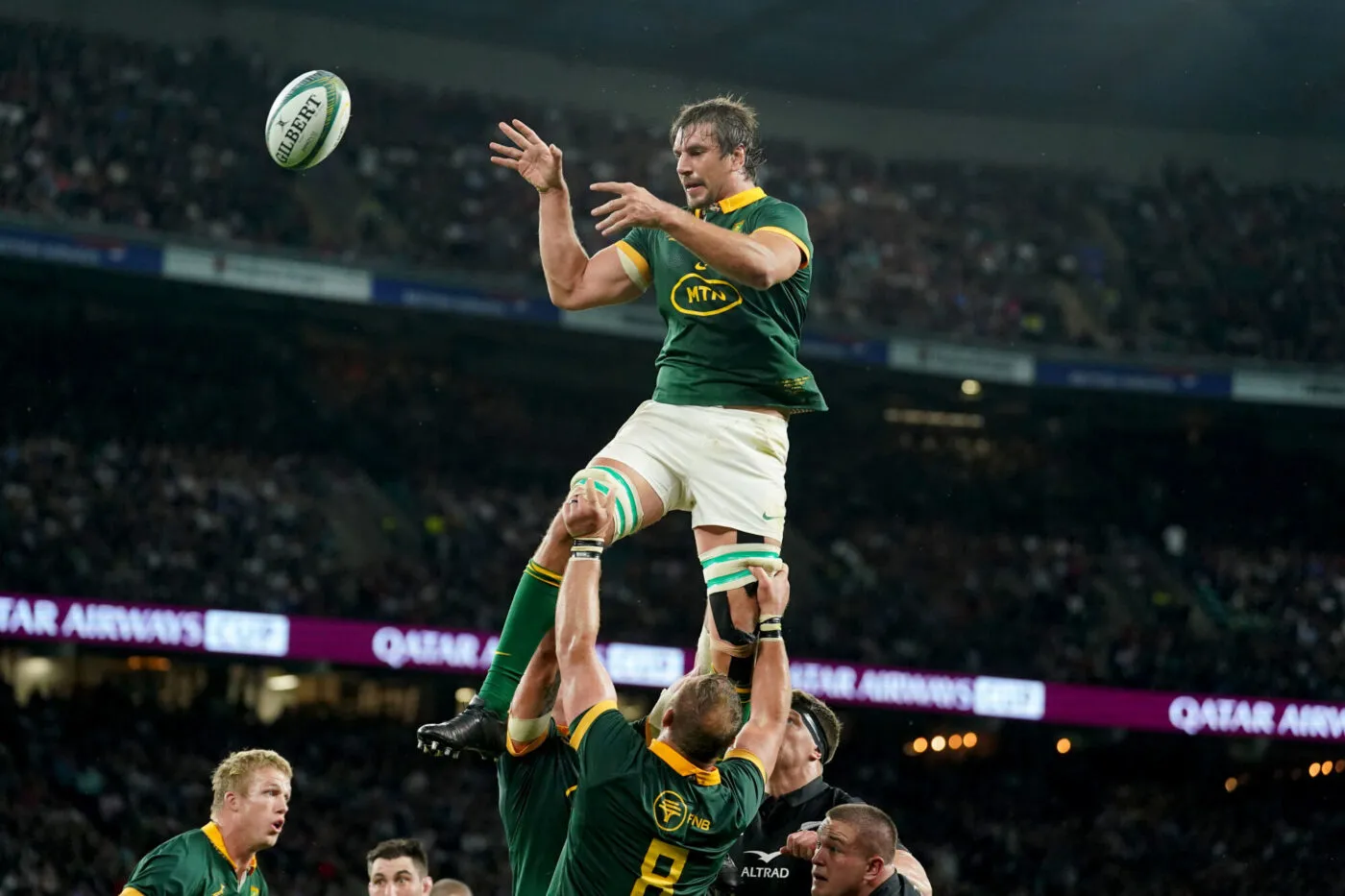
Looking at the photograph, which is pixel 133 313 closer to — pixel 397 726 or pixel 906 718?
pixel 397 726

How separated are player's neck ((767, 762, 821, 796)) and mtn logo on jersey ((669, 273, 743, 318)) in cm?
160

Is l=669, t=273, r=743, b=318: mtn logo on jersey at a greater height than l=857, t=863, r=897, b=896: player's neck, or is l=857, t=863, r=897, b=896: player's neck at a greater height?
l=669, t=273, r=743, b=318: mtn logo on jersey

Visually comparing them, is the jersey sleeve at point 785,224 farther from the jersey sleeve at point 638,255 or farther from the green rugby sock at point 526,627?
the green rugby sock at point 526,627

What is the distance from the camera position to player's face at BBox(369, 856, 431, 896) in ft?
21.9

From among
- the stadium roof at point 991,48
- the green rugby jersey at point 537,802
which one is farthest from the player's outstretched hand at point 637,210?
the stadium roof at point 991,48

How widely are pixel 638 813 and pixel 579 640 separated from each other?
54 cm

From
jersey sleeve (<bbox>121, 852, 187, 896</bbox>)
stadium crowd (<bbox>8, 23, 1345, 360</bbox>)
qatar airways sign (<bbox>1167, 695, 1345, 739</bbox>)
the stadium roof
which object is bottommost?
jersey sleeve (<bbox>121, 852, 187, 896</bbox>)

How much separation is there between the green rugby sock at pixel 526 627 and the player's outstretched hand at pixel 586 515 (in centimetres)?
42

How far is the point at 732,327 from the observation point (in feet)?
18.5

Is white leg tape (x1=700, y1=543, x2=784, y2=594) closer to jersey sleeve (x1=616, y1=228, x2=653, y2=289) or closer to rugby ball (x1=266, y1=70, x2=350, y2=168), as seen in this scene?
jersey sleeve (x1=616, y1=228, x2=653, y2=289)

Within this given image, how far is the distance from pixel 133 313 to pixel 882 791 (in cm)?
1274

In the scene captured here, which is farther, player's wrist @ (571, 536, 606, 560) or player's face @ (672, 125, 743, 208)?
player's face @ (672, 125, 743, 208)

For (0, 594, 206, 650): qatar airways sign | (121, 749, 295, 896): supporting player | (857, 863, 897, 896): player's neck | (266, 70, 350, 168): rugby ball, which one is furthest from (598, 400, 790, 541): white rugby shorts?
(0, 594, 206, 650): qatar airways sign

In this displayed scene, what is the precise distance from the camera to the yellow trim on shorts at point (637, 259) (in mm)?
5883
